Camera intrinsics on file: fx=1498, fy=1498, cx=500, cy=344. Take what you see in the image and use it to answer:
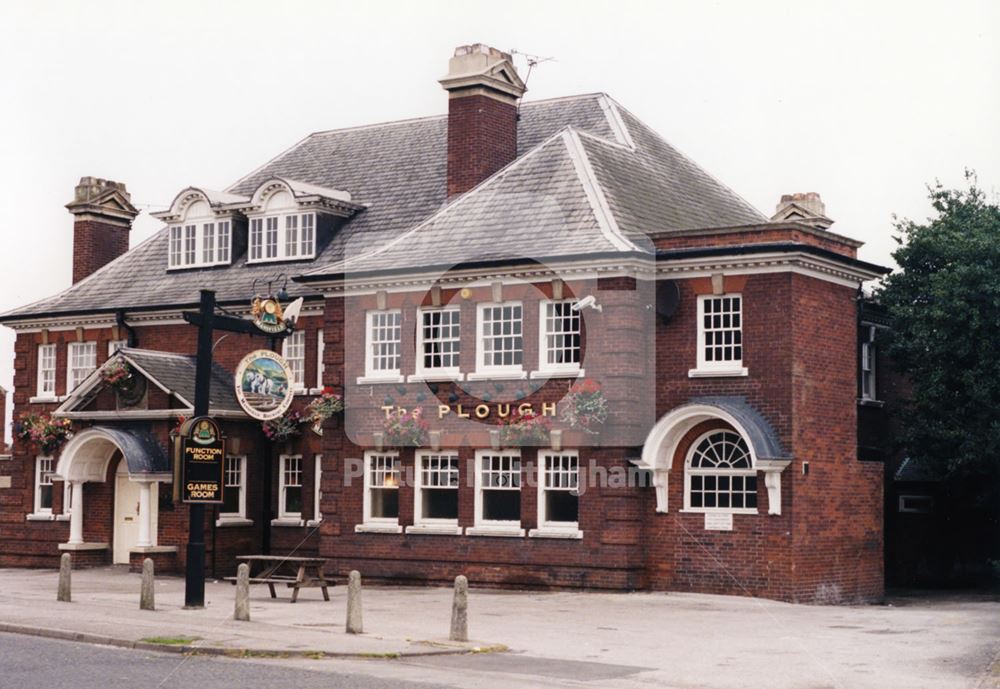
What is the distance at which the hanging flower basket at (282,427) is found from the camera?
36594 mm

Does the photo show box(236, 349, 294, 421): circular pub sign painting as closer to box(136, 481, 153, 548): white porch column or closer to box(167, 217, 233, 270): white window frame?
box(136, 481, 153, 548): white porch column

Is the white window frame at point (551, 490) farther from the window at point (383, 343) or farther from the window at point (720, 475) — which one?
the window at point (383, 343)

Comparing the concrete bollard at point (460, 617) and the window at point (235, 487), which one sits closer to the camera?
the concrete bollard at point (460, 617)

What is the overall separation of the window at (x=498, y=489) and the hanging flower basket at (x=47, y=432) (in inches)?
509

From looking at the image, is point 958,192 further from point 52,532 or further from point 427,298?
point 52,532

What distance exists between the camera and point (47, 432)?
3959cm

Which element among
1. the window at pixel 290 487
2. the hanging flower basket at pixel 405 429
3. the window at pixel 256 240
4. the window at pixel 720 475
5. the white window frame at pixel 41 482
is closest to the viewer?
the window at pixel 720 475

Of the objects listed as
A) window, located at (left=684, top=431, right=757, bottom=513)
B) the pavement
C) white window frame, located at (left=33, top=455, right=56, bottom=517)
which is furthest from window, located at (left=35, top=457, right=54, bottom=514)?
window, located at (left=684, top=431, right=757, bottom=513)

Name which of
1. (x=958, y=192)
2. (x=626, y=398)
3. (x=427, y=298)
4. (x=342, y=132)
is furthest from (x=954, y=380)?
(x=342, y=132)

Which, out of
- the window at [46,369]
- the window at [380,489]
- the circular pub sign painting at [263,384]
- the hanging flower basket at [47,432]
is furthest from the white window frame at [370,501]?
the window at [46,369]

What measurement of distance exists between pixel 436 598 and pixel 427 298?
6.92 m

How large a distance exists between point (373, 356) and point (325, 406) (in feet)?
5.11

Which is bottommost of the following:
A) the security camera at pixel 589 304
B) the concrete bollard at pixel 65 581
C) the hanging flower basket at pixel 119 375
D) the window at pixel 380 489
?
the concrete bollard at pixel 65 581

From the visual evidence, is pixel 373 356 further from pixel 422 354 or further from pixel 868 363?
pixel 868 363
